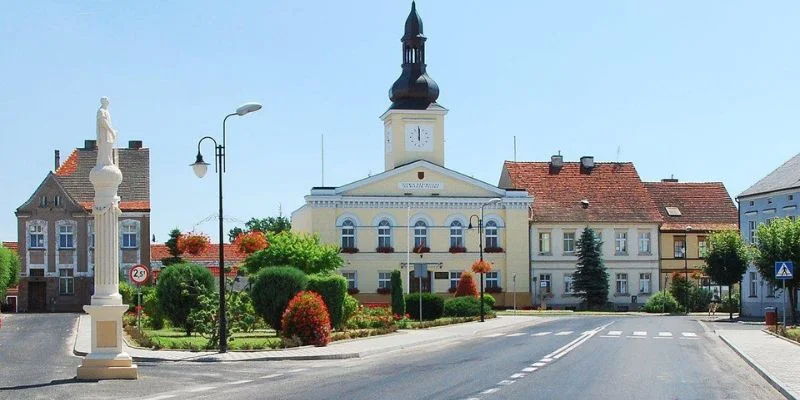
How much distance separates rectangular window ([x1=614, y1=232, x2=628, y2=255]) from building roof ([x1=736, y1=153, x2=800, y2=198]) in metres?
16.0

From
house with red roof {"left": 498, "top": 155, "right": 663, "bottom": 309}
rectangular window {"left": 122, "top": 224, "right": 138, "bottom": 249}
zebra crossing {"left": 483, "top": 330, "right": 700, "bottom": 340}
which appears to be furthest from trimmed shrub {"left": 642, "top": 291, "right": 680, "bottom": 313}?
zebra crossing {"left": 483, "top": 330, "right": 700, "bottom": 340}

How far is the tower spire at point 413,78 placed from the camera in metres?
79.4

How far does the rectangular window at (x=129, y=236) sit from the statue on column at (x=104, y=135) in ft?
172

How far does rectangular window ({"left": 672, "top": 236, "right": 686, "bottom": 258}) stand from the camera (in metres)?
88.0

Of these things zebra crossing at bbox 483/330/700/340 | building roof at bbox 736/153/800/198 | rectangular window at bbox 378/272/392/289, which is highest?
building roof at bbox 736/153/800/198

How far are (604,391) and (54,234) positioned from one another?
59.6 m

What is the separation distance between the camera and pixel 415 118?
81750 mm

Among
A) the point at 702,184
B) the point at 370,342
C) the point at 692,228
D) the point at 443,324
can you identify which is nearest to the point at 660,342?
the point at 370,342

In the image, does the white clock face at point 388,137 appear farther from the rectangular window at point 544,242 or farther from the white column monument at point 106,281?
the white column monument at point 106,281

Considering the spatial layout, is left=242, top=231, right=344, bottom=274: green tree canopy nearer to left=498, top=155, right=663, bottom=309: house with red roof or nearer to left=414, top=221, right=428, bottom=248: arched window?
left=414, top=221, right=428, bottom=248: arched window

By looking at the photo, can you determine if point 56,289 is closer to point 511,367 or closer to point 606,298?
point 606,298

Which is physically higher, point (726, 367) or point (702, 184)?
point (702, 184)

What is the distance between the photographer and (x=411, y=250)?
81.1 m

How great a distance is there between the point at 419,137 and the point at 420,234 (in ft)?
21.8
